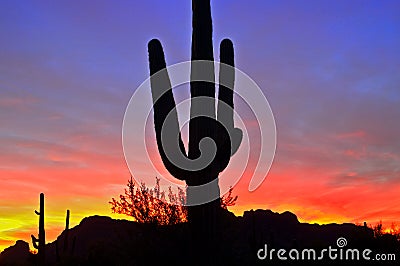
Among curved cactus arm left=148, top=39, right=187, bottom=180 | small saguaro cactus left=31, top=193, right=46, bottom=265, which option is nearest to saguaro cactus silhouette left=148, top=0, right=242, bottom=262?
curved cactus arm left=148, top=39, right=187, bottom=180

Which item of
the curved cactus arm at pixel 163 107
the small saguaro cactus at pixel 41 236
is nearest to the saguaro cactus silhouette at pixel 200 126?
the curved cactus arm at pixel 163 107

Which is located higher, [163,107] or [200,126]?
[163,107]

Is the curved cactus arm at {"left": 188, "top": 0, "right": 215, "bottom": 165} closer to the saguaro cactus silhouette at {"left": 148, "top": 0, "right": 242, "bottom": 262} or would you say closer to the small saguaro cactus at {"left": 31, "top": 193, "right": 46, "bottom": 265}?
the saguaro cactus silhouette at {"left": 148, "top": 0, "right": 242, "bottom": 262}

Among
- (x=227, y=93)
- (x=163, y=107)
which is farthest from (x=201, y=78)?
(x=163, y=107)

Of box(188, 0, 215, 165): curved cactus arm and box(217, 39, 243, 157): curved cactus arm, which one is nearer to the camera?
box(188, 0, 215, 165): curved cactus arm

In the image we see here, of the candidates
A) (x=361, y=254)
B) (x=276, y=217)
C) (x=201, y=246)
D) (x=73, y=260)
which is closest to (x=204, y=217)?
(x=201, y=246)

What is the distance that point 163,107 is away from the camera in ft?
40.2

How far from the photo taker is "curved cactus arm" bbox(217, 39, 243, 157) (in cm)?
1226

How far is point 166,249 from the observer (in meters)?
16.0

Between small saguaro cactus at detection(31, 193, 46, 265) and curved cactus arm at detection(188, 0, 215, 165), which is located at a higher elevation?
curved cactus arm at detection(188, 0, 215, 165)

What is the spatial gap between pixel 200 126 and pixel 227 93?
1025 millimetres

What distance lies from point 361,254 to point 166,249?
17.5ft

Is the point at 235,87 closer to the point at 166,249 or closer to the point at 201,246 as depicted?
the point at 201,246

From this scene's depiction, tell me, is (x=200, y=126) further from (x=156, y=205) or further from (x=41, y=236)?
(x=41, y=236)
